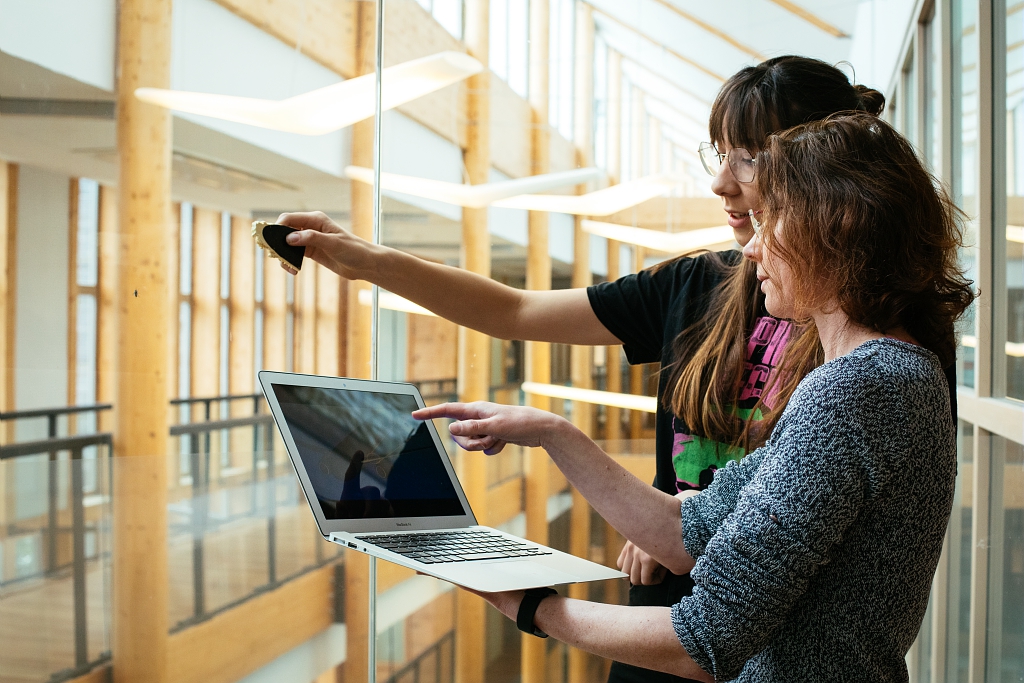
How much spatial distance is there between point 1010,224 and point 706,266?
38.7 inches

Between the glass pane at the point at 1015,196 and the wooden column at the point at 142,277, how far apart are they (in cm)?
249

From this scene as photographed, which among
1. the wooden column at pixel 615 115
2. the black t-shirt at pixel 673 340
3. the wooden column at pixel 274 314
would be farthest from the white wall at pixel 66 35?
the black t-shirt at pixel 673 340

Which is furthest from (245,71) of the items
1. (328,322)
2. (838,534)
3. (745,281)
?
(838,534)

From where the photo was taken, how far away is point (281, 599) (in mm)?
3195

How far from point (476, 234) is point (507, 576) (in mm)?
2347

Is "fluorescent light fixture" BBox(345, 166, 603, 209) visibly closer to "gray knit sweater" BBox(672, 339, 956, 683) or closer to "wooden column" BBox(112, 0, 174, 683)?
"wooden column" BBox(112, 0, 174, 683)

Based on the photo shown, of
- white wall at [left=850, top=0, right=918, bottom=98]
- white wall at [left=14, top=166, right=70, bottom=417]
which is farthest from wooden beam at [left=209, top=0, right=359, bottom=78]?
white wall at [left=850, top=0, right=918, bottom=98]

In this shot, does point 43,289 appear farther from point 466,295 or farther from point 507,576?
point 507,576

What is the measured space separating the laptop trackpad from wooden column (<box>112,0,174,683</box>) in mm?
2154

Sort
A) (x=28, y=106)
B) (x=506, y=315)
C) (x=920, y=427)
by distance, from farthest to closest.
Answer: (x=28, y=106)
(x=506, y=315)
(x=920, y=427)

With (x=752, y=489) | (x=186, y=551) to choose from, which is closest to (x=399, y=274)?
(x=752, y=489)

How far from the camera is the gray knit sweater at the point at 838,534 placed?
760mm

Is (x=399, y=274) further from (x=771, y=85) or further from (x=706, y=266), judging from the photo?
(x=771, y=85)

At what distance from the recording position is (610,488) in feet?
3.10
